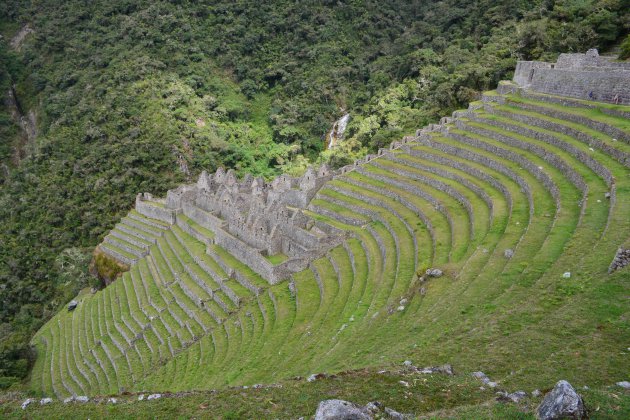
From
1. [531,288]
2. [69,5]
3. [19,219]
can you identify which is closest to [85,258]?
[19,219]

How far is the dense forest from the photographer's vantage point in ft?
120

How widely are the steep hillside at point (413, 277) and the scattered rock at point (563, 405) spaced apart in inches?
65.2

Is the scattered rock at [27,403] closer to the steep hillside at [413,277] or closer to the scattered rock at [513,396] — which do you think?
the steep hillside at [413,277]

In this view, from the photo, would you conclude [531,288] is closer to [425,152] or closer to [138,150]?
[425,152]

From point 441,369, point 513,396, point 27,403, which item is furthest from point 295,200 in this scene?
point 513,396

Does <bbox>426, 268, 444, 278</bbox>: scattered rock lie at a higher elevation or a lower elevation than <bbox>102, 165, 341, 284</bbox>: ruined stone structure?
higher

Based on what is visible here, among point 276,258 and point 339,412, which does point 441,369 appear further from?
point 276,258

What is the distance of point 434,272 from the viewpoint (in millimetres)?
15039

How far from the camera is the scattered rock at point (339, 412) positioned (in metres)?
6.75

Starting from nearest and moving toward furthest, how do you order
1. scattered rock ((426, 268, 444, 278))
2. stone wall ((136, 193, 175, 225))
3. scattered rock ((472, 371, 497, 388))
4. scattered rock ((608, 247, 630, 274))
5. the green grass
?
scattered rock ((472, 371, 497, 388)) < scattered rock ((608, 247, 630, 274)) < scattered rock ((426, 268, 444, 278)) < the green grass < stone wall ((136, 193, 175, 225))

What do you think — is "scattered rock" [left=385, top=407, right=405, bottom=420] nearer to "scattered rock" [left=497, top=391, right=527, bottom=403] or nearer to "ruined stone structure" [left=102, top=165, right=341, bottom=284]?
"scattered rock" [left=497, top=391, right=527, bottom=403]

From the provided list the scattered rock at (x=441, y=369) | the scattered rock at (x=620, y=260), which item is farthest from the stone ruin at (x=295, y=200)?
the scattered rock at (x=441, y=369)

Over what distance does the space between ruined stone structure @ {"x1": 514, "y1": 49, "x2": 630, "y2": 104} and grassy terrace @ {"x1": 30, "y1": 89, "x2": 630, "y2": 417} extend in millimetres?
1422

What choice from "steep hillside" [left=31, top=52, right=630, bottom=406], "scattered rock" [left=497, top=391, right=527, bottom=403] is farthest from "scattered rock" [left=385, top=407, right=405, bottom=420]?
"steep hillside" [left=31, top=52, right=630, bottom=406]
